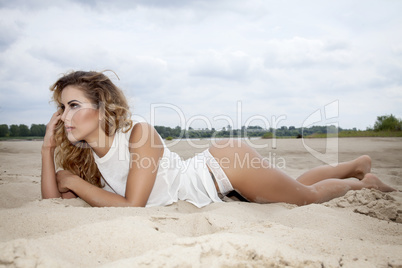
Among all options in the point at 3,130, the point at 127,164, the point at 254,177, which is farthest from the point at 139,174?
the point at 3,130

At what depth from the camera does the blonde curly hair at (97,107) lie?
9.02ft

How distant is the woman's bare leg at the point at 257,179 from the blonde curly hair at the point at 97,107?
104cm

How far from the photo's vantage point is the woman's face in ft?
8.62

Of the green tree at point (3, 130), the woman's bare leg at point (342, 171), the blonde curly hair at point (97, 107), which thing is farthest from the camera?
the green tree at point (3, 130)

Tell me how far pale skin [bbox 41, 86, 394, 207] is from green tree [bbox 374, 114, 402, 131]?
45.3 feet

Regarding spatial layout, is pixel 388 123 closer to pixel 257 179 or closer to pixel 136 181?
pixel 257 179

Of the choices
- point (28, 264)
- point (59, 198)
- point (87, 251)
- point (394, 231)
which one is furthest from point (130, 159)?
point (394, 231)

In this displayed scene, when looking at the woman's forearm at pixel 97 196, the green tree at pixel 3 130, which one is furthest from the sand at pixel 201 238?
the green tree at pixel 3 130

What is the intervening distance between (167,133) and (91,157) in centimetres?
1312

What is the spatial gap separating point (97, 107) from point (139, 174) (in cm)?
81

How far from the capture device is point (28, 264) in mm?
1084

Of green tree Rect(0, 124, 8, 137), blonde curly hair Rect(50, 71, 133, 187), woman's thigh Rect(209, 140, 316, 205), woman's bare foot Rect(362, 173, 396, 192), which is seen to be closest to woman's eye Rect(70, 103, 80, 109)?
blonde curly hair Rect(50, 71, 133, 187)

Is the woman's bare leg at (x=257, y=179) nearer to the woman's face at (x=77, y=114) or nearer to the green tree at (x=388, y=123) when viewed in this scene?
the woman's face at (x=77, y=114)

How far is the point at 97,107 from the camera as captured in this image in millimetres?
2748
